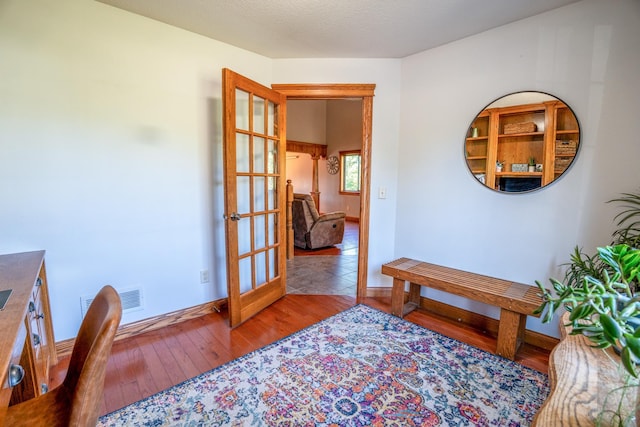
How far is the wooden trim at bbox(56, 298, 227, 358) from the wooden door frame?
Answer: 1.45 metres

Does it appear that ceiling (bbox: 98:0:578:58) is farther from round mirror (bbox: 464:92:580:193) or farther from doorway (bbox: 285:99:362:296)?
doorway (bbox: 285:99:362:296)

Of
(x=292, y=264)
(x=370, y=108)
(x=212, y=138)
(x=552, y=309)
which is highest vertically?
(x=370, y=108)

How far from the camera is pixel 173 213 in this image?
8.16 feet

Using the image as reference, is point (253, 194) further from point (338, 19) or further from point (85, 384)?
point (85, 384)

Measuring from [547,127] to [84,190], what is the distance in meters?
3.27

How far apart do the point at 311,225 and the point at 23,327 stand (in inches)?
167

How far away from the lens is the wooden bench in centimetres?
204

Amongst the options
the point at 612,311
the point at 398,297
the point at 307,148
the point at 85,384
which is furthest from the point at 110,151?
the point at 307,148

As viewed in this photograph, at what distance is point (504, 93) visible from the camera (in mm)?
2328

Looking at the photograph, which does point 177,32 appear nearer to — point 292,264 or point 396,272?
point 396,272

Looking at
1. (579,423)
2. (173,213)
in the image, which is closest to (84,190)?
(173,213)

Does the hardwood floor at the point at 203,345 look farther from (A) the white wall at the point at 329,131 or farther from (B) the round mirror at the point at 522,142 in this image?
(A) the white wall at the point at 329,131

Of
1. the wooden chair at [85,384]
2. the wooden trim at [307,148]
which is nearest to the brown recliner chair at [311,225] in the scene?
the wooden trim at [307,148]

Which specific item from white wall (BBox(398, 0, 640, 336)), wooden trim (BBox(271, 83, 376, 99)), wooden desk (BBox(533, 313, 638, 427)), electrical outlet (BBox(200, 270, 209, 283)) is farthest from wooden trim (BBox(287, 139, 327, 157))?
wooden desk (BBox(533, 313, 638, 427))
